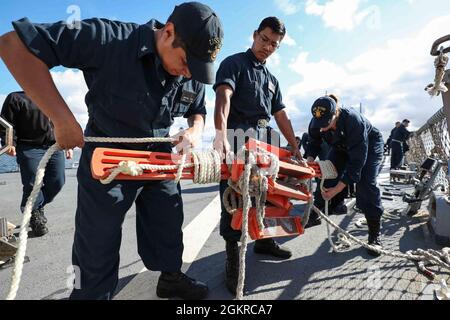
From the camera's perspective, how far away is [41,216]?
3.24 meters

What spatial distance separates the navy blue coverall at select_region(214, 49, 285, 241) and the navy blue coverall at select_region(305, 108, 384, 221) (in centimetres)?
77

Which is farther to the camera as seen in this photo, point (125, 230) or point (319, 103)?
point (125, 230)

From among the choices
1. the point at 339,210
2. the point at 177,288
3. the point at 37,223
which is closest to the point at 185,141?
the point at 177,288

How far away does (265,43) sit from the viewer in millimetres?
2441

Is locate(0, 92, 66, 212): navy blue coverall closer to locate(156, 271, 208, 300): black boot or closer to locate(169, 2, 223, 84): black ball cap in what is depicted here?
locate(156, 271, 208, 300): black boot

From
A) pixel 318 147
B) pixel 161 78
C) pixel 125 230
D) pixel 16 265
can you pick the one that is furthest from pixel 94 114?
pixel 318 147

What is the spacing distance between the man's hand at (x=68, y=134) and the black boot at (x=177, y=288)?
3.66ft

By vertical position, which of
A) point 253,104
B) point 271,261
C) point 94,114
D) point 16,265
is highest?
point 253,104

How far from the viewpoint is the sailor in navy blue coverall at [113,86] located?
123 centimetres

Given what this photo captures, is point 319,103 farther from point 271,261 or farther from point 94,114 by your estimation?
point 94,114

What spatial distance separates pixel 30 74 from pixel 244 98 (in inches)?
58.7

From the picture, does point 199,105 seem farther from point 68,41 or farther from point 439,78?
point 439,78

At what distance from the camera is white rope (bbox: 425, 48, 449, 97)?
1.98m
